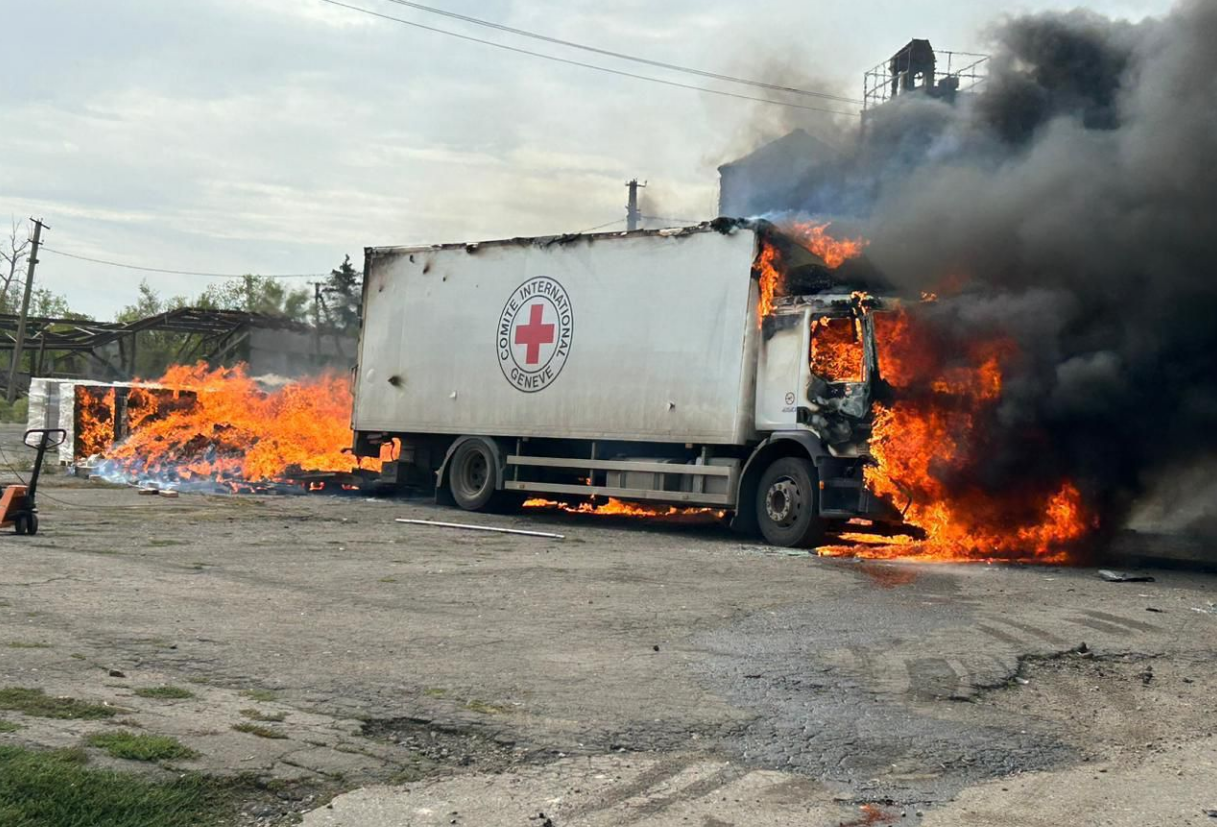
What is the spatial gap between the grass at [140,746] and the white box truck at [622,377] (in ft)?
28.7

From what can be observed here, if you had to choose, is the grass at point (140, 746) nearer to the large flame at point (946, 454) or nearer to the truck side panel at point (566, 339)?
the large flame at point (946, 454)

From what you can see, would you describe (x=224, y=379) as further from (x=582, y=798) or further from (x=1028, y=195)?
(x=582, y=798)

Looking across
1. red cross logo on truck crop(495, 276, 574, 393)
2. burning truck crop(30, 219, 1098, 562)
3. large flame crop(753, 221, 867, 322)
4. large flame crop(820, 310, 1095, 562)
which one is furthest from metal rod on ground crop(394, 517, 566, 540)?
large flame crop(753, 221, 867, 322)

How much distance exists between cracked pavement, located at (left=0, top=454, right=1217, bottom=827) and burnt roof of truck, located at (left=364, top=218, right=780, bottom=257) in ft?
14.5

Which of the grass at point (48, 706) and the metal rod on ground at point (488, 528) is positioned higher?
the metal rod on ground at point (488, 528)

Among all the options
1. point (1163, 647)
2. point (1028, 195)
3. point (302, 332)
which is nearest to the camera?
point (1163, 647)

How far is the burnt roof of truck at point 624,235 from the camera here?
13.4 metres

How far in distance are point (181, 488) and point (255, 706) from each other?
15551 millimetres

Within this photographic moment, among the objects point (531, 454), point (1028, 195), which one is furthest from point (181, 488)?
point (1028, 195)

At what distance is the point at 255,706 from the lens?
16.8 ft

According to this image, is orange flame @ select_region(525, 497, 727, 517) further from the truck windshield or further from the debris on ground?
the debris on ground

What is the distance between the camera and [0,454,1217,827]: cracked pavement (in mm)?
4352

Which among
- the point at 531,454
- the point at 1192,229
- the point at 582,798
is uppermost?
the point at 1192,229

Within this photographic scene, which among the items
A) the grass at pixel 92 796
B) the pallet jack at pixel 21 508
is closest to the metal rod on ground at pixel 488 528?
the pallet jack at pixel 21 508
